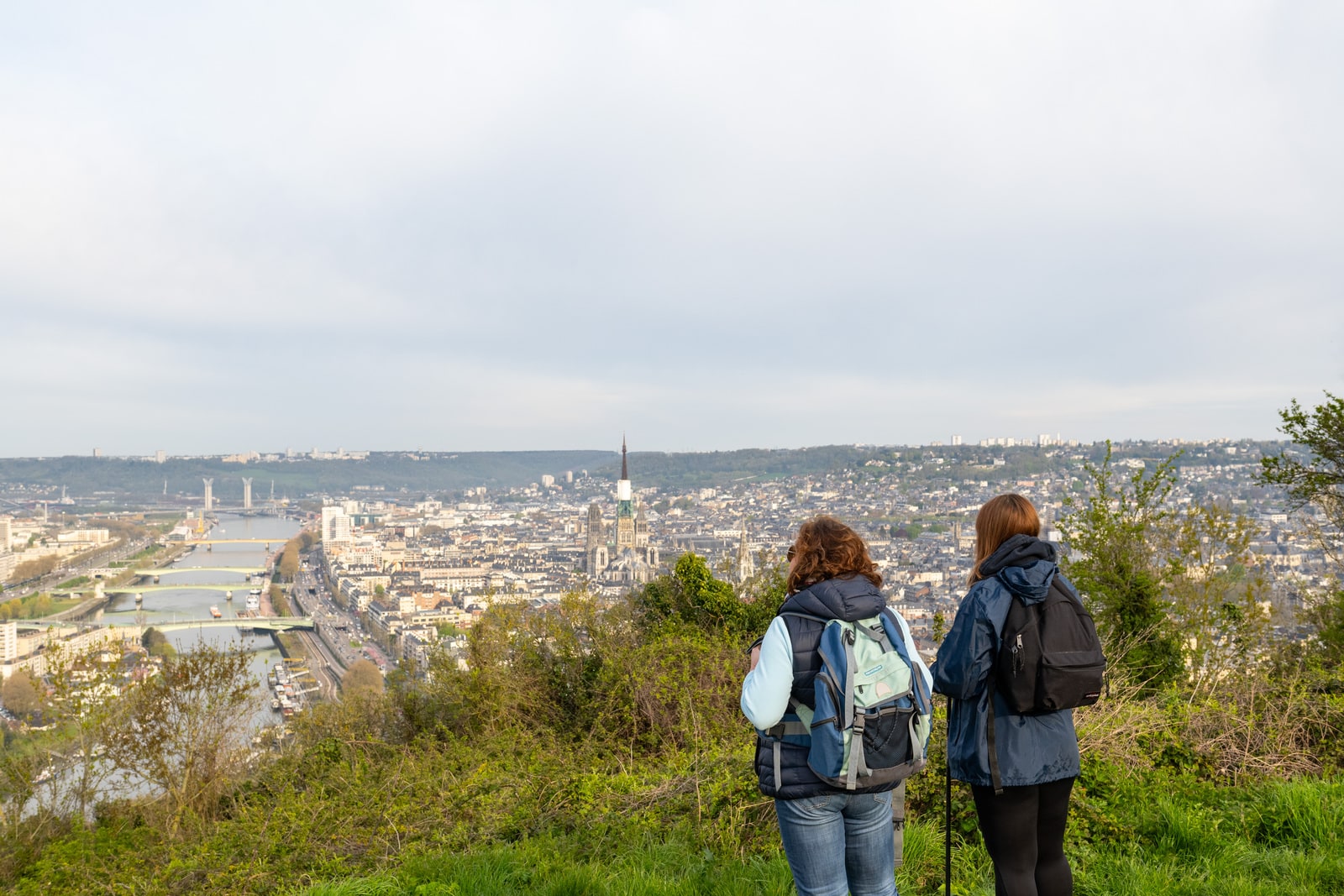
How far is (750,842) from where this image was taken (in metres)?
3.29

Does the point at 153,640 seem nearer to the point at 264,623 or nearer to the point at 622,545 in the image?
the point at 264,623

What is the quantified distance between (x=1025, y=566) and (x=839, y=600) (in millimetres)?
603

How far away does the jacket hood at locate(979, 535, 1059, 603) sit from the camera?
2090 millimetres

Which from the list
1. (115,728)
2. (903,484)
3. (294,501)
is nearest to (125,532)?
(294,501)

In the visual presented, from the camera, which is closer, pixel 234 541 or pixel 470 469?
pixel 234 541

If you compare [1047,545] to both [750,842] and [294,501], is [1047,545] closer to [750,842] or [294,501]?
[750,842]

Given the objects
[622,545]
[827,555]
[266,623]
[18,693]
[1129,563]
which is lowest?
[266,623]

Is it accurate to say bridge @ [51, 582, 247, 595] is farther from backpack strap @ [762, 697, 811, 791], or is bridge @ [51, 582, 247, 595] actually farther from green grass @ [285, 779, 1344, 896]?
backpack strap @ [762, 697, 811, 791]

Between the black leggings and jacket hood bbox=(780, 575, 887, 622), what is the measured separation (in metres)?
0.74

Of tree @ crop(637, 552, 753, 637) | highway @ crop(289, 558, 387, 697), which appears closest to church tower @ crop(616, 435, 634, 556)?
highway @ crop(289, 558, 387, 697)

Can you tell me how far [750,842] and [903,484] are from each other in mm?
Answer: 60136

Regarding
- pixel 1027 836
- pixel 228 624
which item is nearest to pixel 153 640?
pixel 228 624

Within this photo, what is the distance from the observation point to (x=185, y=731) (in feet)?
32.6

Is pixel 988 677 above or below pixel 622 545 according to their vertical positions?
above
